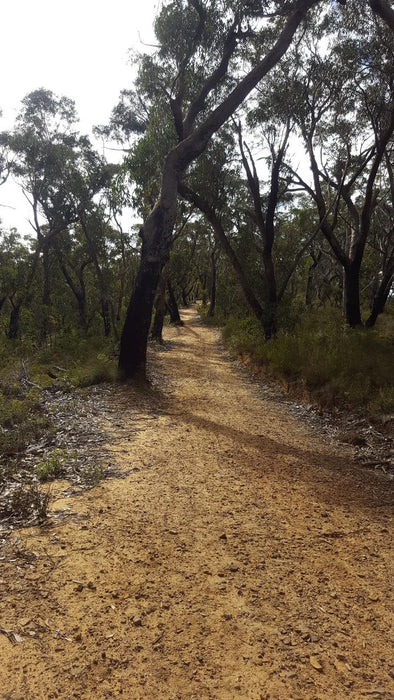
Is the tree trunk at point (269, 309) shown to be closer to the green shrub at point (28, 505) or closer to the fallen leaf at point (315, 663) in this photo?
the green shrub at point (28, 505)

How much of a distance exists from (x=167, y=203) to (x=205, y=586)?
7871 mm

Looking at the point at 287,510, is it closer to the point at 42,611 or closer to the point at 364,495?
the point at 364,495

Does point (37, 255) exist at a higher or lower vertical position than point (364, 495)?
higher

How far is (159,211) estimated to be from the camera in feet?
29.8

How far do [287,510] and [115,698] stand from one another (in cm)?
241

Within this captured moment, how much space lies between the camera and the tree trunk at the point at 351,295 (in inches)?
533

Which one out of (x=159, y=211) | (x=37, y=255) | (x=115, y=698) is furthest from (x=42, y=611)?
(x=37, y=255)

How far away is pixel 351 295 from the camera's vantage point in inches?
542

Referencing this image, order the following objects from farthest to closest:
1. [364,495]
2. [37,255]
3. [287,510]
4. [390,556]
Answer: [37,255]
[364,495]
[287,510]
[390,556]

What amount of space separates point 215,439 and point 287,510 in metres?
2.14

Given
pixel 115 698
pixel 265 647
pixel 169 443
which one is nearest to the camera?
pixel 115 698

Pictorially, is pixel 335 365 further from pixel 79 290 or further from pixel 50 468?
pixel 79 290

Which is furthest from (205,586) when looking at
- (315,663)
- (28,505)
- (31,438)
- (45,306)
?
(45,306)

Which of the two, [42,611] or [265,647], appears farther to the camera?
[42,611]
